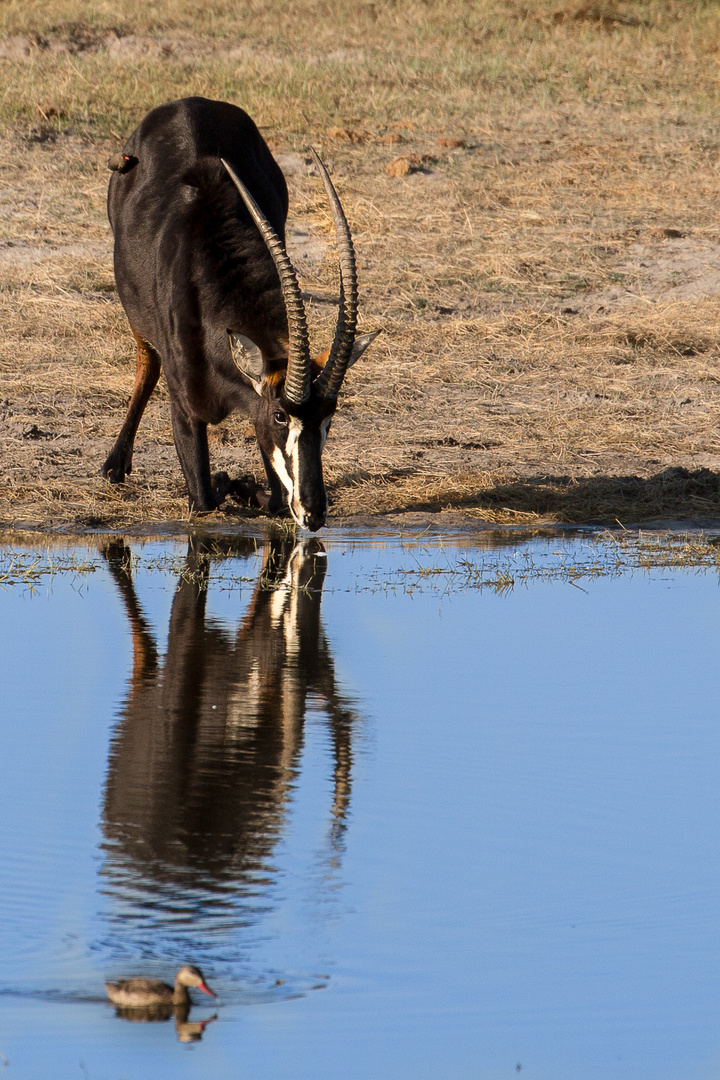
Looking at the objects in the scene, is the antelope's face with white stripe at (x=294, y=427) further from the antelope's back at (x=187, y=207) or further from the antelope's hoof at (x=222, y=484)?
the antelope's hoof at (x=222, y=484)

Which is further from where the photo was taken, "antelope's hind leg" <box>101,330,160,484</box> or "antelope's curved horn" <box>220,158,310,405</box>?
"antelope's hind leg" <box>101,330,160,484</box>

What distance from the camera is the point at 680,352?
441 inches

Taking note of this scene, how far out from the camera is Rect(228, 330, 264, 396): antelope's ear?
704cm

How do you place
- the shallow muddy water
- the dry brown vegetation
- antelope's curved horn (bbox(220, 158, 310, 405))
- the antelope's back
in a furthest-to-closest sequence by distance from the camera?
the dry brown vegetation < the antelope's back < antelope's curved horn (bbox(220, 158, 310, 405)) < the shallow muddy water

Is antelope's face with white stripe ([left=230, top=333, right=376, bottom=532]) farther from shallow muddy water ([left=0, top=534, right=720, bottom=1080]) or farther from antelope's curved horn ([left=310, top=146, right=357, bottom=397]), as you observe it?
shallow muddy water ([left=0, top=534, right=720, bottom=1080])

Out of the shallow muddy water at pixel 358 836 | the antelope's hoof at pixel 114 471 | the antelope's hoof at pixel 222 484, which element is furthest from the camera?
the antelope's hoof at pixel 114 471

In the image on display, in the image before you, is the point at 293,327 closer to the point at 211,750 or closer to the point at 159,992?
the point at 211,750

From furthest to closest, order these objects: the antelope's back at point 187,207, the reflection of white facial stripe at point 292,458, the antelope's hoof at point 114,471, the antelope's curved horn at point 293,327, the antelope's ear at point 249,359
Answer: the antelope's hoof at point 114,471 → the antelope's back at point 187,207 → the antelope's ear at point 249,359 → the reflection of white facial stripe at point 292,458 → the antelope's curved horn at point 293,327

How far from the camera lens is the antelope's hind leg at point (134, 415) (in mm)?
8602

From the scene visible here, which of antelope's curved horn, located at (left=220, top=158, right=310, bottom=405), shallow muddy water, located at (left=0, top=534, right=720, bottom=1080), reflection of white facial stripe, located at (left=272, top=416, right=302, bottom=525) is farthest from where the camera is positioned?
reflection of white facial stripe, located at (left=272, top=416, right=302, bottom=525)

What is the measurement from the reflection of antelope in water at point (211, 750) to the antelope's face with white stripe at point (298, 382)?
1.54 feet

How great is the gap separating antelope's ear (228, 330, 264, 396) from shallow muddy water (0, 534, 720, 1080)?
1118mm

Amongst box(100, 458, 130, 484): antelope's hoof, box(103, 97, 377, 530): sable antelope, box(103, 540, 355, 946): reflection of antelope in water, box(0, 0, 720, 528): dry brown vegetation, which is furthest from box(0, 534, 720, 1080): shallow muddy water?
box(0, 0, 720, 528): dry brown vegetation

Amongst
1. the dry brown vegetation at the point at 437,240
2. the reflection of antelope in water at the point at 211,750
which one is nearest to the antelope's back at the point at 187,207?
the dry brown vegetation at the point at 437,240
